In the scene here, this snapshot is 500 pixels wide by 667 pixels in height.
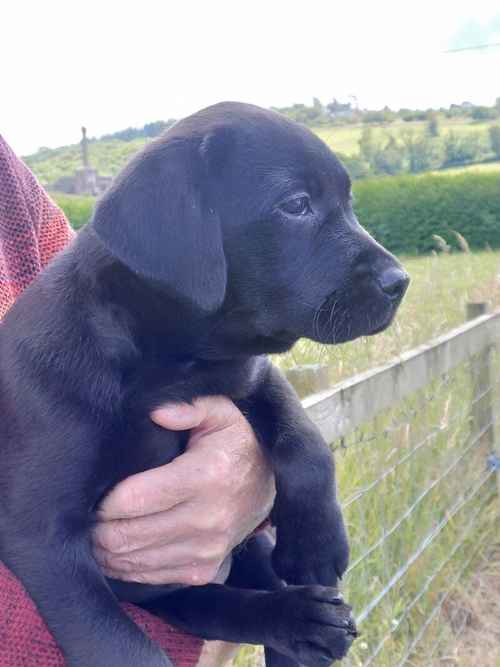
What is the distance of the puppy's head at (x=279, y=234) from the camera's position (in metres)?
1.63

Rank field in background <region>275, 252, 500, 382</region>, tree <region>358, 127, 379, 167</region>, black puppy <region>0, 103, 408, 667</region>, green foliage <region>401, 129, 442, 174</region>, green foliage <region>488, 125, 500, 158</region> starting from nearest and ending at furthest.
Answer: black puppy <region>0, 103, 408, 667</region>
field in background <region>275, 252, 500, 382</region>
tree <region>358, 127, 379, 167</region>
green foliage <region>401, 129, 442, 174</region>
green foliage <region>488, 125, 500, 158</region>

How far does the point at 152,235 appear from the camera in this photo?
1482 millimetres

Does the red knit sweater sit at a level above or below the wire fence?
above

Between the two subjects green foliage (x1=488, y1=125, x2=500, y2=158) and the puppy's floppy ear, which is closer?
the puppy's floppy ear

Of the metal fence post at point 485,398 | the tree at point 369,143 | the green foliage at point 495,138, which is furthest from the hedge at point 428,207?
the metal fence post at point 485,398

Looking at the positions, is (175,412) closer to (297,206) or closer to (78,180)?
(297,206)

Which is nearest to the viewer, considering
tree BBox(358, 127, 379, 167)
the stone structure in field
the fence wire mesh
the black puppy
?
the black puppy

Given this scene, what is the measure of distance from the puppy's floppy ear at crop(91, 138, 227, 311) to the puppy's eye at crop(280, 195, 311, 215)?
0.13 m

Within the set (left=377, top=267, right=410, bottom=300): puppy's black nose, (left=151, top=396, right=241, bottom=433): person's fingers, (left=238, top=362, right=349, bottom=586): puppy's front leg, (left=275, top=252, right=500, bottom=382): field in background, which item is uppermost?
(left=377, top=267, right=410, bottom=300): puppy's black nose

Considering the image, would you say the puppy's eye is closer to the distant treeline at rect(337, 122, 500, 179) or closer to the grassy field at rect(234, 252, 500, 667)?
the grassy field at rect(234, 252, 500, 667)

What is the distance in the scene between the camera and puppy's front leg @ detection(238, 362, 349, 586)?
1.75 metres

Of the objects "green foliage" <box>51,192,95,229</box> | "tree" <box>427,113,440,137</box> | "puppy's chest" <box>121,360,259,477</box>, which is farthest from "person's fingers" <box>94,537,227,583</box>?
"green foliage" <box>51,192,95,229</box>

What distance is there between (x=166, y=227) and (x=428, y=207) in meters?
24.5

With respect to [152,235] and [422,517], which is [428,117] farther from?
[152,235]
